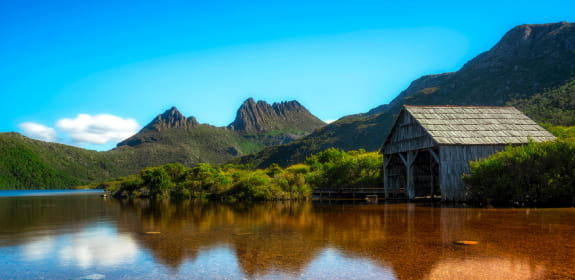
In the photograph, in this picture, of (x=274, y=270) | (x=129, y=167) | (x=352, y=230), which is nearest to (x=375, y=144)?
(x=352, y=230)

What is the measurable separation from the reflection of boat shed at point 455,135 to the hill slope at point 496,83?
56.9 m

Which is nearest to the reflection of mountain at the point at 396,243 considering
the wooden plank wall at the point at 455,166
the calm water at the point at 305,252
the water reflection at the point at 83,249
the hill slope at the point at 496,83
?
the calm water at the point at 305,252

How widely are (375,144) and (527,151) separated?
257 feet

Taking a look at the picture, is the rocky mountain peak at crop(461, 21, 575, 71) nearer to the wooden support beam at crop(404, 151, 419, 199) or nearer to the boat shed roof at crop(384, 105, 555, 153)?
the boat shed roof at crop(384, 105, 555, 153)

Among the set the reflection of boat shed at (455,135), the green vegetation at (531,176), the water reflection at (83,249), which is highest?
the reflection of boat shed at (455,135)

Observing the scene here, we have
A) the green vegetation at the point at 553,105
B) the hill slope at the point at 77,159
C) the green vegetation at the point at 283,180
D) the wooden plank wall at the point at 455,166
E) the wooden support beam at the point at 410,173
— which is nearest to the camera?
the wooden plank wall at the point at 455,166

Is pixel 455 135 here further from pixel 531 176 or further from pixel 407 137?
pixel 531 176

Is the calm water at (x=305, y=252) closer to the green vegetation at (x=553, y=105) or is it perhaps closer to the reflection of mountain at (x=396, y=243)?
the reflection of mountain at (x=396, y=243)

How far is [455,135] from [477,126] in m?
2.93

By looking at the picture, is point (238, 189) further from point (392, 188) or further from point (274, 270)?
point (274, 270)

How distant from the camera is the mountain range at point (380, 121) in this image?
82.4 metres

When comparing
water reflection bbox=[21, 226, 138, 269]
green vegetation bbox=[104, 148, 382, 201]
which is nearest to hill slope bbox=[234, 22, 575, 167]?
green vegetation bbox=[104, 148, 382, 201]

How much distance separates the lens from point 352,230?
1521 centimetres

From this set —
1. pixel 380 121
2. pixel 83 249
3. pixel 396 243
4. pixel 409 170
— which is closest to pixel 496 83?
pixel 380 121
